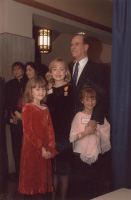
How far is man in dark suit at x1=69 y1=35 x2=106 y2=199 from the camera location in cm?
202

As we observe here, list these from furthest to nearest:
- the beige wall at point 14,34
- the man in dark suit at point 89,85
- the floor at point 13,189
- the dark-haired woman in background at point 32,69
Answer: the beige wall at point 14,34, the dark-haired woman in background at point 32,69, the floor at point 13,189, the man in dark suit at point 89,85

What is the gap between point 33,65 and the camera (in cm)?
266

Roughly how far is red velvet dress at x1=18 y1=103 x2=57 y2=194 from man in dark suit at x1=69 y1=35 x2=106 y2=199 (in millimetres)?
216

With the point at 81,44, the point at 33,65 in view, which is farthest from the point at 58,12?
the point at 81,44

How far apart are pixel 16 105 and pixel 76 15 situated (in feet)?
6.14

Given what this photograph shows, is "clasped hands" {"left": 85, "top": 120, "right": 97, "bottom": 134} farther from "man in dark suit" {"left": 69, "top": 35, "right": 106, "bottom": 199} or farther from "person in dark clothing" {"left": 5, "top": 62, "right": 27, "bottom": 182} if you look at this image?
"person in dark clothing" {"left": 5, "top": 62, "right": 27, "bottom": 182}

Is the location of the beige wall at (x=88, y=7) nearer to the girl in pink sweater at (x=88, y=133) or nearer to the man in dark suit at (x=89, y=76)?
the man in dark suit at (x=89, y=76)

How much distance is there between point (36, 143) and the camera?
1936 millimetres

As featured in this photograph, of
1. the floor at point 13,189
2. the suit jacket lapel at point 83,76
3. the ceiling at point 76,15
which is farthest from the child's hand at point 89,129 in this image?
the ceiling at point 76,15

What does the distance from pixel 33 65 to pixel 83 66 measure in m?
0.66

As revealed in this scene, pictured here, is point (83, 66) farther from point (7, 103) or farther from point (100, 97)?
point (7, 103)

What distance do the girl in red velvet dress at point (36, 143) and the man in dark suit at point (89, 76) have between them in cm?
28

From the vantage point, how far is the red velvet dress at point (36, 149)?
6.27 feet

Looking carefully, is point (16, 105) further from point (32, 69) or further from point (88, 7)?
point (88, 7)
